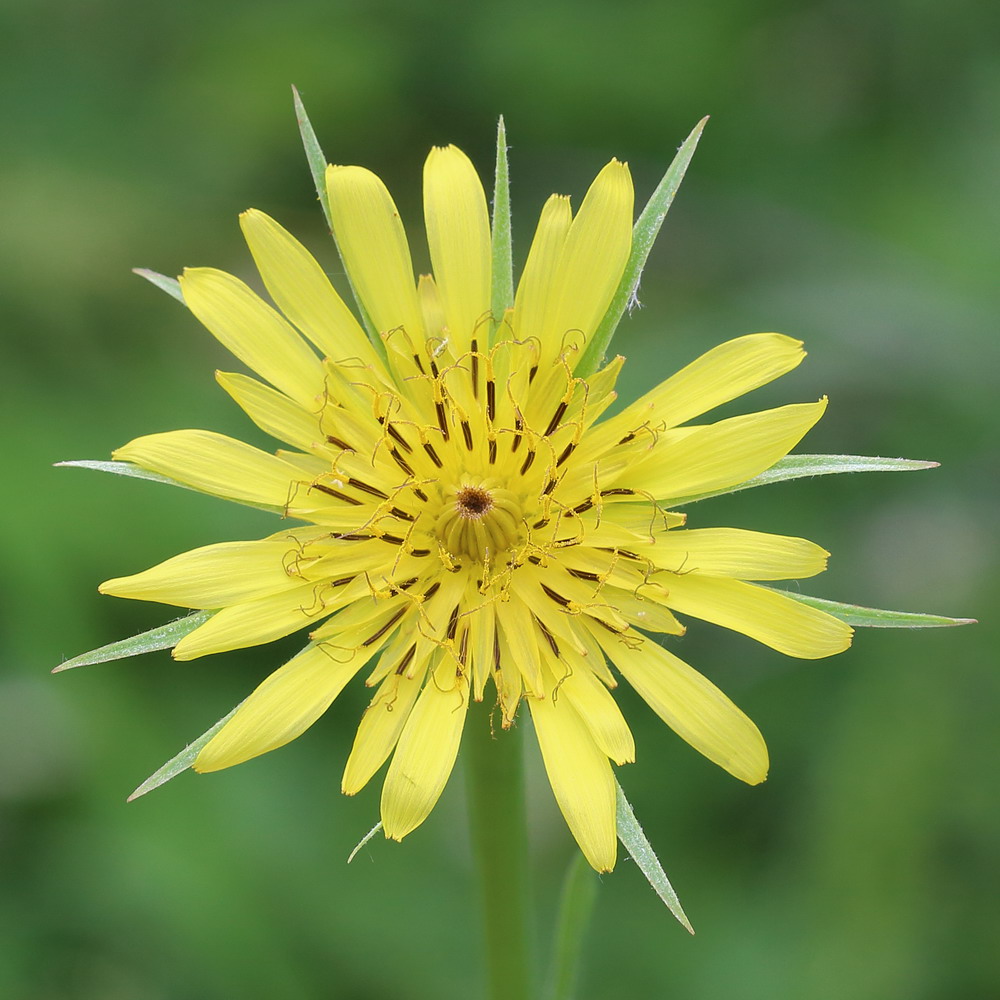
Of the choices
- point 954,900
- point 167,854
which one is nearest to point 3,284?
point 167,854

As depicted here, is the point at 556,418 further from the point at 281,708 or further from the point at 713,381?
the point at 281,708

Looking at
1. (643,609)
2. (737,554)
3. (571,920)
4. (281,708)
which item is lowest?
(571,920)

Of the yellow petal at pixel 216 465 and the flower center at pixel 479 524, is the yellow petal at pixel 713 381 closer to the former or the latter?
the flower center at pixel 479 524

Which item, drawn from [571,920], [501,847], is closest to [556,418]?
[501,847]

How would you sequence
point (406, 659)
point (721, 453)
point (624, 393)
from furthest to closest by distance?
1. point (624, 393)
2. point (406, 659)
3. point (721, 453)

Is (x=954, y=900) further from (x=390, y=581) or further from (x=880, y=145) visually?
(x=880, y=145)

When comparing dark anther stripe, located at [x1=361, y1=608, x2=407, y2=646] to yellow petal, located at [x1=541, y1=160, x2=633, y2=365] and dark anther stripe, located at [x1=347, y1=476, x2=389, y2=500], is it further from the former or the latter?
yellow petal, located at [x1=541, y1=160, x2=633, y2=365]
